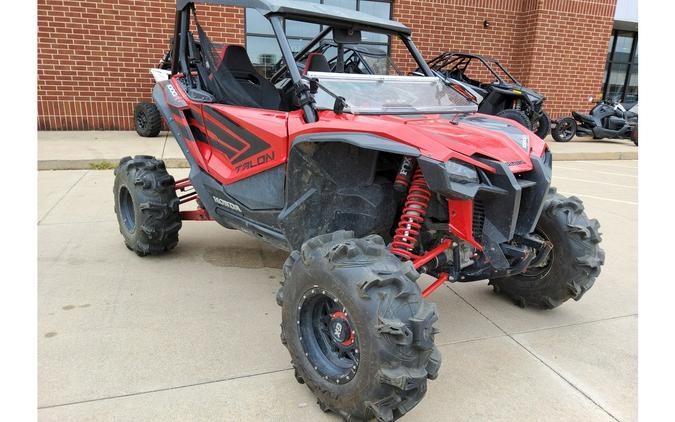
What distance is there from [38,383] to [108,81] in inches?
334

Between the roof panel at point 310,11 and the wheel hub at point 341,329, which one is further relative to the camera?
the roof panel at point 310,11

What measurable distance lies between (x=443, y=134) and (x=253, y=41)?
8.25 meters

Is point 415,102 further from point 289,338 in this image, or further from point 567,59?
point 567,59

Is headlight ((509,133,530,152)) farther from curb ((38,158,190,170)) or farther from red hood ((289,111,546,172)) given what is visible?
curb ((38,158,190,170))

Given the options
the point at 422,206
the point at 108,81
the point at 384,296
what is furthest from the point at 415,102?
the point at 108,81

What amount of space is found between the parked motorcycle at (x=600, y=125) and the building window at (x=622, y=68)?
3623 mm

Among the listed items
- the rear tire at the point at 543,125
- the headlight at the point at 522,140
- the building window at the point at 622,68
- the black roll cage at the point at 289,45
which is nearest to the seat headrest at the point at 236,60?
the black roll cage at the point at 289,45

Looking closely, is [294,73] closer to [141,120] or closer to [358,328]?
[358,328]

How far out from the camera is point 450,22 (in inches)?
453

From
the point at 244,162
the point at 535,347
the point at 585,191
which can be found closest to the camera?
the point at 535,347

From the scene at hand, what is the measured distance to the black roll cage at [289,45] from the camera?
2.82 m

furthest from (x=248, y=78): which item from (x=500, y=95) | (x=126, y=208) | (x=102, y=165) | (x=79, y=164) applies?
(x=500, y=95)

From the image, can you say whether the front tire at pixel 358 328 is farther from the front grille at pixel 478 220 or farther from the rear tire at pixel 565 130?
the rear tire at pixel 565 130

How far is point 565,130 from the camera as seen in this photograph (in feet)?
40.3
